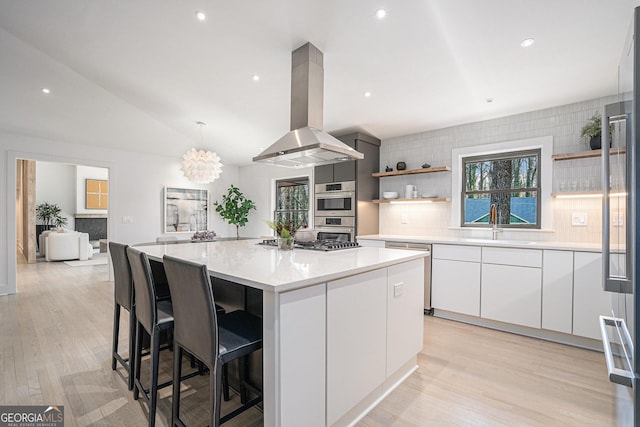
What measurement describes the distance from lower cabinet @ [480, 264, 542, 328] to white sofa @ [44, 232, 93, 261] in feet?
29.3

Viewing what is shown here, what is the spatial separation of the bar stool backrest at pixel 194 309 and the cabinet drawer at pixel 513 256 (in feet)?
9.66

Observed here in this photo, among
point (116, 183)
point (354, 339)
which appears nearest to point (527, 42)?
point (354, 339)

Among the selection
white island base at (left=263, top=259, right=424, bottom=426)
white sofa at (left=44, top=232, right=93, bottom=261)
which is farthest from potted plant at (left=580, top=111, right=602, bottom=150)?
white sofa at (left=44, top=232, right=93, bottom=261)

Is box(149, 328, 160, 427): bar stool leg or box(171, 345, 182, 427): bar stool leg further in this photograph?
box(149, 328, 160, 427): bar stool leg

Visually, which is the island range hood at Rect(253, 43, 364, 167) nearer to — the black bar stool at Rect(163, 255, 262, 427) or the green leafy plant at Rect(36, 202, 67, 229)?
the black bar stool at Rect(163, 255, 262, 427)

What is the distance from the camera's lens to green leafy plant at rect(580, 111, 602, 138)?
298 cm

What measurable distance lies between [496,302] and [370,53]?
2.80 m

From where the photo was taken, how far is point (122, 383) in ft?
7.17

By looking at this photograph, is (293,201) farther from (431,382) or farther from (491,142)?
(431,382)

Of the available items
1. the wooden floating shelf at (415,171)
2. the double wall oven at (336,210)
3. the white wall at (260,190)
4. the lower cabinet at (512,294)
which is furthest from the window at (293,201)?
the lower cabinet at (512,294)

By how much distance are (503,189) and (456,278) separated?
133 centimetres

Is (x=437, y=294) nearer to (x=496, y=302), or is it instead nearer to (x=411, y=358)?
(x=496, y=302)

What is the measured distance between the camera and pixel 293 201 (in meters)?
6.43

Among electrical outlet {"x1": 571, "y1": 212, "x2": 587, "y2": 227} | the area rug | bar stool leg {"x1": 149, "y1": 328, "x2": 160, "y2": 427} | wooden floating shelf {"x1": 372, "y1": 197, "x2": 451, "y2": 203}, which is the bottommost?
the area rug
